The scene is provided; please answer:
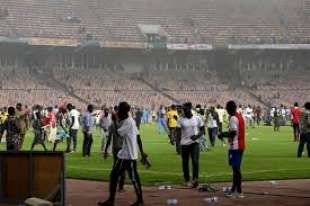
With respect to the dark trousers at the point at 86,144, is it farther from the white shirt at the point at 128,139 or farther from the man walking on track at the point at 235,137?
the white shirt at the point at 128,139

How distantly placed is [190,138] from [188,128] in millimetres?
251

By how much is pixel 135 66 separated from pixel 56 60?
808 centimetres

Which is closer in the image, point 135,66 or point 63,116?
point 63,116

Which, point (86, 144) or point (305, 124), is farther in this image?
point (86, 144)

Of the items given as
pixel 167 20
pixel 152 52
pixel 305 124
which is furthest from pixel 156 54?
pixel 305 124

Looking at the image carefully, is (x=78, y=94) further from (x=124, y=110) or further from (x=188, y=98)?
(x=124, y=110)

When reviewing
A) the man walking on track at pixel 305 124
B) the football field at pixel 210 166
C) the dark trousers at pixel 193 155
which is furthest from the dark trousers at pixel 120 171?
the man walking on track at pixel 305 124

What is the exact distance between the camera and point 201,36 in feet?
241

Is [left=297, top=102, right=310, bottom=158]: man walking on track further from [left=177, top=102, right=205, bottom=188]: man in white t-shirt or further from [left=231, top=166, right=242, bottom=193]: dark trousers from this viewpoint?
[left=231, top=166, right=242, bottom=193]: dark trousers

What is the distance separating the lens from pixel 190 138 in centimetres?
1539

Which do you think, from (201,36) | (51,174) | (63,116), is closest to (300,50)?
(201,36)

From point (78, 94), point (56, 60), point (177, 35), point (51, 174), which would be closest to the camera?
point (51, 174)

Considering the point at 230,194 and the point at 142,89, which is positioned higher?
the point at 142,89

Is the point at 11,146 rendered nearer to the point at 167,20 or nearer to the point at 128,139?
the point at 128,139
